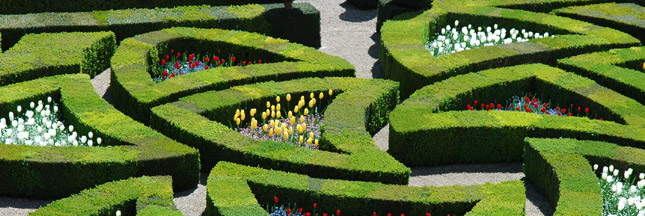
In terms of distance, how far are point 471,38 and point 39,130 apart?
37.2 ft

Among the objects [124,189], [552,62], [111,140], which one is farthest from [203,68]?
[552,62]

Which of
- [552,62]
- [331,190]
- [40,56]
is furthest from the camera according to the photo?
[552,62]

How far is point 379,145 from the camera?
1644 cm

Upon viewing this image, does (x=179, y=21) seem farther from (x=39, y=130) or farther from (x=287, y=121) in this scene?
(x=39, y=130)

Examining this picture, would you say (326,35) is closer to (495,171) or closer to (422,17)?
(422,17)

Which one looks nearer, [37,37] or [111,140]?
[111,140]

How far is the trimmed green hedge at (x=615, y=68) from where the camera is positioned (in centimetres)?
1772

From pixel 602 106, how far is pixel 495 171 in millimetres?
2869

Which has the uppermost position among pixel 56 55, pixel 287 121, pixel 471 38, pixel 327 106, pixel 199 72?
pixel 56 55

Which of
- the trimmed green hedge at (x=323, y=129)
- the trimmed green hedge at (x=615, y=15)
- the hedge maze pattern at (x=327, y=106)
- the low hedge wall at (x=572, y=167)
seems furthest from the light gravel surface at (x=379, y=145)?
the trimmed green hedge at (x=615, y=15)

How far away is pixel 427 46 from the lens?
21.4m

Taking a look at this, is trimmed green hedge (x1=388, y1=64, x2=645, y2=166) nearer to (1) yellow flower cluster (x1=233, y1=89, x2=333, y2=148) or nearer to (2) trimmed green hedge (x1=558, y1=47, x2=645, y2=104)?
(2) trimmed green hedge (x1=558, y1=47, x2=645, y2=104)

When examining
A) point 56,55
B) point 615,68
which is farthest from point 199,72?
point 615,68

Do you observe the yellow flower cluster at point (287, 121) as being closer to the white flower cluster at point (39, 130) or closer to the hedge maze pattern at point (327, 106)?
the hedge maze pattern at point (327, 106)
